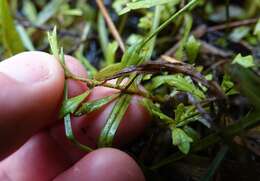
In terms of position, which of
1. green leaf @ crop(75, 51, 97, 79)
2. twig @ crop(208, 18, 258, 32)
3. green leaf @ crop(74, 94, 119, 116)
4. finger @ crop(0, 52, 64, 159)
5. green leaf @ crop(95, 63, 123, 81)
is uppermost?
finger @ crop(0, 52, 64, 159)

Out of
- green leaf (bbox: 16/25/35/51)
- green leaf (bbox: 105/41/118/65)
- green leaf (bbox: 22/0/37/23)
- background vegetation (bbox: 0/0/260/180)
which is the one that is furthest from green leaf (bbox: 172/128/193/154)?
green leaf (bbox: 22/0/37/23)

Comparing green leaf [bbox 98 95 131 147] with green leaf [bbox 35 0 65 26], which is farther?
green leaf [bbox 35 0 65 26]

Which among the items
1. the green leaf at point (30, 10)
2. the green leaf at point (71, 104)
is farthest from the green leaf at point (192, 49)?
the green leaf at point (30, 10)

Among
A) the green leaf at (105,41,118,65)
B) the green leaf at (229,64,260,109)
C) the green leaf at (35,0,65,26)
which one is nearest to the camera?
the green leaf at (229,64,260,109)

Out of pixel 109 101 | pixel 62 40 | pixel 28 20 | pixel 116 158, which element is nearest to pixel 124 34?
pixel 62 40

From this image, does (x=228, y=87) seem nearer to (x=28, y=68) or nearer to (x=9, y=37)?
(x=28, y=68)

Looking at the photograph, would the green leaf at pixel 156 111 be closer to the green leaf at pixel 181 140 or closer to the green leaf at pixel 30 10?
the green leaf at pixel 181 140

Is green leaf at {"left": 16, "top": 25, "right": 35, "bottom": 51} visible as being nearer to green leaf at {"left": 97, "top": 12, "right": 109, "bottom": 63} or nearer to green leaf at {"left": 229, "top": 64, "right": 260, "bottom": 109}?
green leaf at {"left": 97, "top": 12, "right": 109, "bottom": 63}
